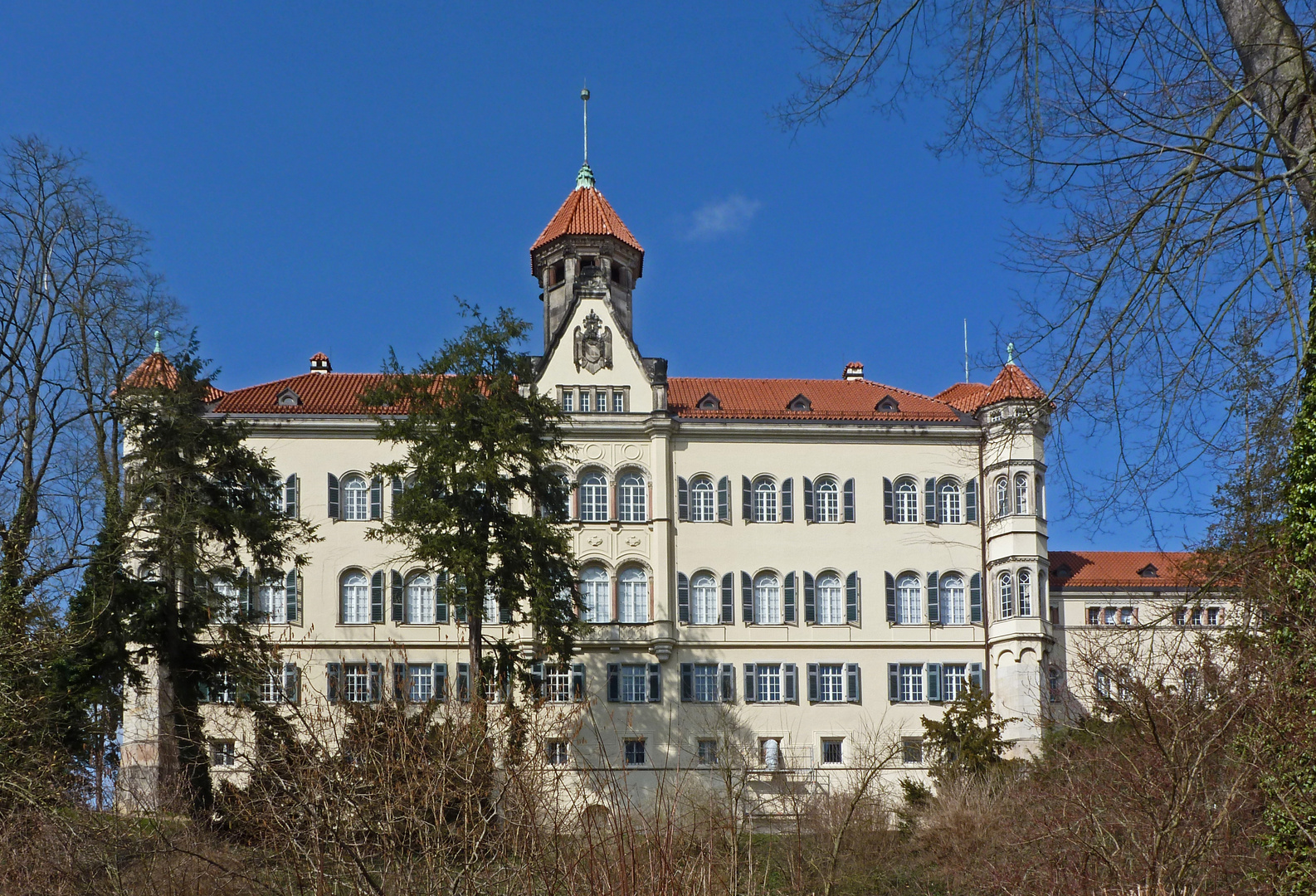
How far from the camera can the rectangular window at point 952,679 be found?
4969 centimetres

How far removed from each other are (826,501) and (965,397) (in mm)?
7850

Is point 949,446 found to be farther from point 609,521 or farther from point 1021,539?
point 609,521

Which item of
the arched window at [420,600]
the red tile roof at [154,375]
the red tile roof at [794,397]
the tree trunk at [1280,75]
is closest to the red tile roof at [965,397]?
the red tile roof at [794,397]

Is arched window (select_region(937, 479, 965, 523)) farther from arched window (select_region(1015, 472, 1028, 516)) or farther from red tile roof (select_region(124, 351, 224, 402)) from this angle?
red tile roof (select_region(124, 351, 224, 402))

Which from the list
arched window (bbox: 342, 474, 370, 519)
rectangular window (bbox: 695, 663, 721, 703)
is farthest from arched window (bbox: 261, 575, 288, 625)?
rectangular window (bbox: 695, 663, 721, 703)

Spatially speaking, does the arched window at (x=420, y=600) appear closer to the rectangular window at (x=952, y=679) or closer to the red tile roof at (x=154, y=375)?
the red tile roof at (x=154, y=375)

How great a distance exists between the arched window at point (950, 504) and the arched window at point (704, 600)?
8155 mm

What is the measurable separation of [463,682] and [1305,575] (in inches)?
1484

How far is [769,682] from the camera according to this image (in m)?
49.6

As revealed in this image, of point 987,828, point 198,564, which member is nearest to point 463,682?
point 198,564

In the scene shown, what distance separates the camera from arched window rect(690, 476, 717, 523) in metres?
50.5

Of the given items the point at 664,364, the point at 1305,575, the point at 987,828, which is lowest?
the point at 987,828

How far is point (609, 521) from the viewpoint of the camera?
50.1 metres

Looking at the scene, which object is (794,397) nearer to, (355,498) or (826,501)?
(826,501)
